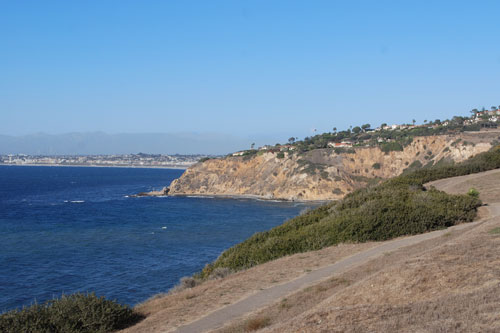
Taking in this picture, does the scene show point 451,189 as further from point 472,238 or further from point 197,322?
point 197,322

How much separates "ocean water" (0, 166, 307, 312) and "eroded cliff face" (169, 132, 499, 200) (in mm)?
8916

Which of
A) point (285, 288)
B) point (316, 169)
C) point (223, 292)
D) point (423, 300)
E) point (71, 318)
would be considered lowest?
point (71, 318)

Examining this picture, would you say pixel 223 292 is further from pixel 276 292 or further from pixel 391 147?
pixel 391 147

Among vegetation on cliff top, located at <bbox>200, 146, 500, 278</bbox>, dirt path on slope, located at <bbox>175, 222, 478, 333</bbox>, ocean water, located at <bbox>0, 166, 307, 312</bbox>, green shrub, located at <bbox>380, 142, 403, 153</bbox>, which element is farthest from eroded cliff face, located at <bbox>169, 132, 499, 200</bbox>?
dirt path on slope, located at <bbox>175, 222, 478, 333</bbox>

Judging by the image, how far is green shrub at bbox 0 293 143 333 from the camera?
1150 centimetres

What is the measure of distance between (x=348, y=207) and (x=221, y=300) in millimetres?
14478

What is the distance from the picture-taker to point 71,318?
1167 centimetres

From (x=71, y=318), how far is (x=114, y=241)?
1421 inches

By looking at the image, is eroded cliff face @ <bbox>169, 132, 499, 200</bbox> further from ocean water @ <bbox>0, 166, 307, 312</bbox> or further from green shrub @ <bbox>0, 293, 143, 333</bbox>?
green shrub @ <bbox>0, 293, 143, 333</bbox>

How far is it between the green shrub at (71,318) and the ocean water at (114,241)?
577cm

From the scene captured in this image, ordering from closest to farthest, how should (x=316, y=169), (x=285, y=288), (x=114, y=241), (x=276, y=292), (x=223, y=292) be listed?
(x=276, y=292) < (x=285, y=288) < (x=223, y=292) < (x=114, y=241) < (x=316, y=169)

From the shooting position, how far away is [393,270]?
1080 centimetres

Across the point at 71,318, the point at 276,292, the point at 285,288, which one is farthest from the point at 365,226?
the point at 71,318

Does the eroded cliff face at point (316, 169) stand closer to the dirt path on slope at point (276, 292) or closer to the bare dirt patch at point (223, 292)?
the dirt path on slope at point (276, 292)
